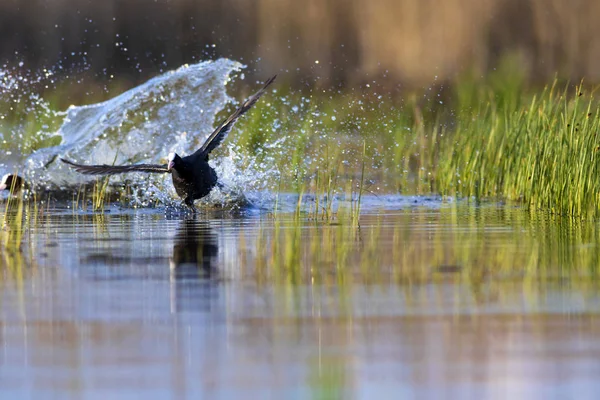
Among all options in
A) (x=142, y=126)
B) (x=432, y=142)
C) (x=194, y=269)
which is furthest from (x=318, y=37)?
(x=194, y=269)

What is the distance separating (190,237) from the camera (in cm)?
830

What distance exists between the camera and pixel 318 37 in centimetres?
1855

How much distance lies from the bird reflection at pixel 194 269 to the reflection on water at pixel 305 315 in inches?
0.7

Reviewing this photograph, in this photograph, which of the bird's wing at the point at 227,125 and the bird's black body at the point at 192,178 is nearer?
the bird's black body at the point at 192,178

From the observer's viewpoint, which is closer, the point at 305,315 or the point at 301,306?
the point at 305,315

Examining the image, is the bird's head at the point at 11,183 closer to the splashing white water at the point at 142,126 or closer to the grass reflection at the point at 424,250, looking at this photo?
the splashing white water at the point at 142,126

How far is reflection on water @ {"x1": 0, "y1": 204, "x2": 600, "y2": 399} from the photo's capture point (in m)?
3.62

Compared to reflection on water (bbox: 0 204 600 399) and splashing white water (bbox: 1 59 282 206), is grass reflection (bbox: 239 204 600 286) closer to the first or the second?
reflection on water (bbox: 0 204 600 399)

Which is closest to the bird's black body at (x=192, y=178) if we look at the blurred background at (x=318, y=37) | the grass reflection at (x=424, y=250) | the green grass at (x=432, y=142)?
the green grass at (x=432, y=142)

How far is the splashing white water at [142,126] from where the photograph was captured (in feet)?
44.8

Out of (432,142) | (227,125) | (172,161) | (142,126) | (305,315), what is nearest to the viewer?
(305,315)

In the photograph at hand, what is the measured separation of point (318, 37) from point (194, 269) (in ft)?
41.3

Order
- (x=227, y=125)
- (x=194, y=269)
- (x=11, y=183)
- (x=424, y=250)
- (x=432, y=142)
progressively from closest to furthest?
1. (x=194, y=269)
2. (x=424, y=250)
3. (x=227, y=125)
4. (x=11, y=183)
5. (x=432, y=142)

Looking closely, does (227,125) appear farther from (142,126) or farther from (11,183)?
(142,126)
